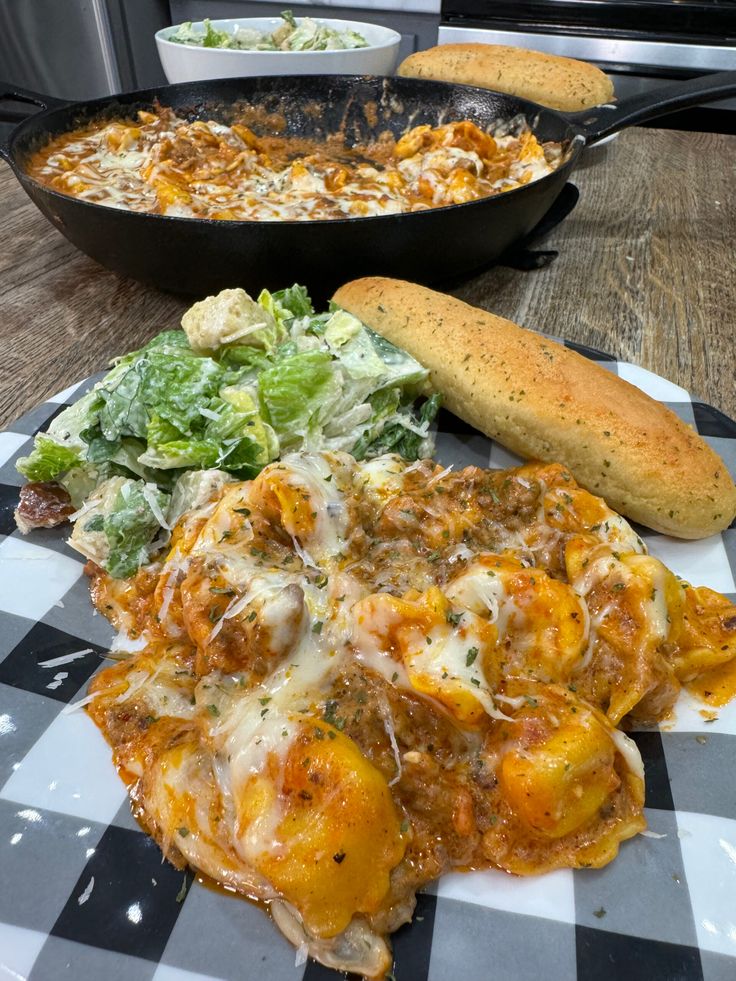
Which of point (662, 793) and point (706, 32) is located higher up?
point (706, 32)

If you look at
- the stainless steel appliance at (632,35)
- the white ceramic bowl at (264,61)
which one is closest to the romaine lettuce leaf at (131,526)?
the white ceramic bowl at (264,61)

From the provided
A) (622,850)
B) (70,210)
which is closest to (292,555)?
(622,850)

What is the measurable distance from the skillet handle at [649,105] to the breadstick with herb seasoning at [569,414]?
98 centimetres

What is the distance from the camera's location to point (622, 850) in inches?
37.1

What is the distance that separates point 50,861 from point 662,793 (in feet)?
2.62

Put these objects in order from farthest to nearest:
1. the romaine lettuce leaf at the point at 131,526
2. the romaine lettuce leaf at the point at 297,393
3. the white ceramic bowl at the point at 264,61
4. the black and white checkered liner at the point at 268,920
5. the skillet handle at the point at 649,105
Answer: the white ceramic bowl at the point at 264,61 < the skillet handle at the point at 649,105 < the romaine lettuce leaf at the point at 297,393 < the romaine lettuce leaf at the point at 131,526 < the black and white checkered liner at the point at 268,920

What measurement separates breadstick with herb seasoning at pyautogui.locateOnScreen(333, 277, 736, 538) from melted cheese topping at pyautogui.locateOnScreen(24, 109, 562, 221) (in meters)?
0.76

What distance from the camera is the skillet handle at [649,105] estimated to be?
7.46 feet

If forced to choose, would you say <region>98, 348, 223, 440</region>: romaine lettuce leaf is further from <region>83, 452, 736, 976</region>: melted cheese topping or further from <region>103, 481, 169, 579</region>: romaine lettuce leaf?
<region>83, 452, 736, 976</region>: melted cheese topping

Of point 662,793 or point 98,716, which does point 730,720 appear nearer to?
point 662,793

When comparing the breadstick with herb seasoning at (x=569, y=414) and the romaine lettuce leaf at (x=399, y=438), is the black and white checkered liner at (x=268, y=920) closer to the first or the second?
the breadstick with herb seasoning at (x=569, y=414)

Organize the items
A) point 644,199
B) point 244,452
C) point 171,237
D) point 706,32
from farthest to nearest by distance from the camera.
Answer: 1. point 706,32
2. point 644,199
3. point 171,237
4. point 244,452

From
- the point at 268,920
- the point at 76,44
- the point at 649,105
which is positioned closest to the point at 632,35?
the point at 649,105

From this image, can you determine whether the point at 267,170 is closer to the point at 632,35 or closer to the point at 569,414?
the point at 569,414
